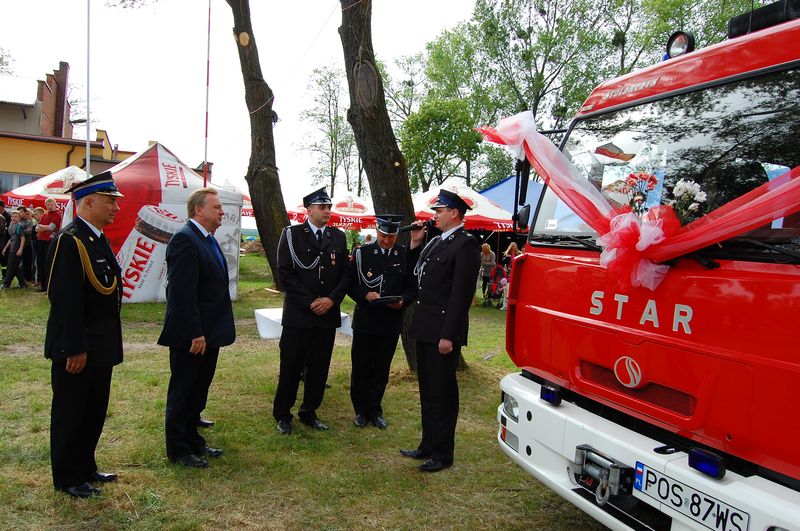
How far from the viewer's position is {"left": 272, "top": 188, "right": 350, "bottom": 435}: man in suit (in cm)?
493

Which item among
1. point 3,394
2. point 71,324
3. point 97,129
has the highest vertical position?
point 97,129

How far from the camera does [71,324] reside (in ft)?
11.0

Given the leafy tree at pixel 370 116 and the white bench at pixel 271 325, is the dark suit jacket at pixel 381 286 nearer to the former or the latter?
the white bench at pixel 271 325

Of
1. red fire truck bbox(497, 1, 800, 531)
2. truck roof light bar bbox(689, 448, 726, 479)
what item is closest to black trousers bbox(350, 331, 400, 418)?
red fire truck bbox(497, 1, 800, 531)

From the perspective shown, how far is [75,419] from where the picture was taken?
3.49 metres

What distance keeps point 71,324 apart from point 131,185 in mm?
8796

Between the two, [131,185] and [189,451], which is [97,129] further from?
[189,451]

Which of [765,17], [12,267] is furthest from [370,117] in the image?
[12,267]

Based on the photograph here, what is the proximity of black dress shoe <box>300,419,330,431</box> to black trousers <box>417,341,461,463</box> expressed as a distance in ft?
3.64

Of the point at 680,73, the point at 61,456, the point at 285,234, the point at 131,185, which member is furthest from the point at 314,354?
the point at 131,185

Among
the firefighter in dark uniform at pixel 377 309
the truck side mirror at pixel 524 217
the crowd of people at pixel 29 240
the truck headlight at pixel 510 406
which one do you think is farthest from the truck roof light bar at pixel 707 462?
the crowd of people at pixel 29 240

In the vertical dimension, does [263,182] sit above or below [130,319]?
above

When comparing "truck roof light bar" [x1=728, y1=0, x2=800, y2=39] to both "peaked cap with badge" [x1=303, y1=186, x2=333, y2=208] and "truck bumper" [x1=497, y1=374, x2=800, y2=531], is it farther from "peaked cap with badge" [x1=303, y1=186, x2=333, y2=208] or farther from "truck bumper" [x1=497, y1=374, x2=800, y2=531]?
"peaked cap with badge" [x1=303, y1=186, x2=333, y2=208]

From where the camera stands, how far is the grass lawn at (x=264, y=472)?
3502mm
